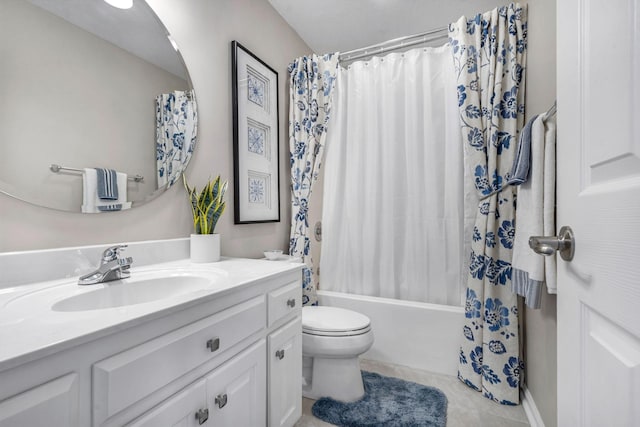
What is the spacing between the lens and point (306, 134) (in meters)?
2.27

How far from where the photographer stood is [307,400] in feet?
5.39

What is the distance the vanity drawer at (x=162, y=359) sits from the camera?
0.62 m

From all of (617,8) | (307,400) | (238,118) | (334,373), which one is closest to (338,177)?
(238,118)

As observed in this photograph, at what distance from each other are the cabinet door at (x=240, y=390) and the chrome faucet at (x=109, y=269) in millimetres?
478

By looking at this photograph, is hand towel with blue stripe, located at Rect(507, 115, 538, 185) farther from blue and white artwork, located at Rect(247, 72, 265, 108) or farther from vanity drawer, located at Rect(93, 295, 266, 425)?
blue and white artwork, located at Rect(247, 72, 265, 108)

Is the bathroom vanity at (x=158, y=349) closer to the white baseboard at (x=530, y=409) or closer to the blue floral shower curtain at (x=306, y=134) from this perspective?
the blue floral shower curtain at (x=306, y=134)

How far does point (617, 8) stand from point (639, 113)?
18 cm

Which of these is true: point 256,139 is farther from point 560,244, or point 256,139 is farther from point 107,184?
point 560,244

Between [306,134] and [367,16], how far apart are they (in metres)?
0.97

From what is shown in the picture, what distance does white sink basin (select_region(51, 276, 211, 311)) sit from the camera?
867 millimetres

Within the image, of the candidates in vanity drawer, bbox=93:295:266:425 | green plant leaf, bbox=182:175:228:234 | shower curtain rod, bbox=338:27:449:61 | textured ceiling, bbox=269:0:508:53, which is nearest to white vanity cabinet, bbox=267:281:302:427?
vanity drawer, bbox=93:295:266:425

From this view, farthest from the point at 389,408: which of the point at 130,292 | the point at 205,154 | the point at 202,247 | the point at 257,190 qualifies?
the point at 205,154

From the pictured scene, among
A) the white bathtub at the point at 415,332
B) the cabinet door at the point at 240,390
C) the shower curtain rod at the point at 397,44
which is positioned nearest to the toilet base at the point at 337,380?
the white bathtub at the point at 415,332

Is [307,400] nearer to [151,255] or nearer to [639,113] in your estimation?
[151,255]
